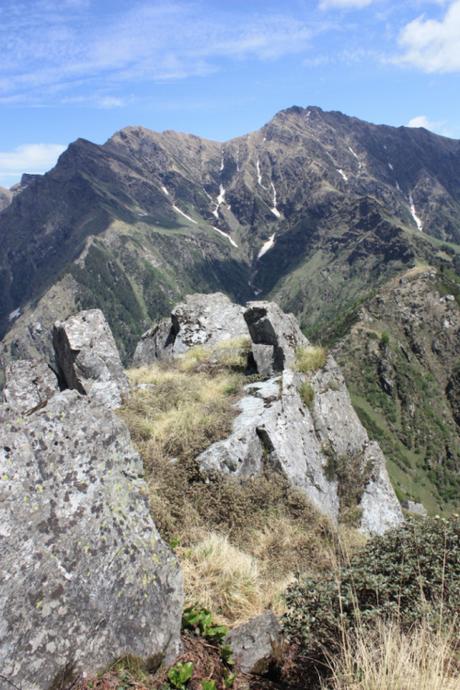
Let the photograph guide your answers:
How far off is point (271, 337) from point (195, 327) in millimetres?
7869

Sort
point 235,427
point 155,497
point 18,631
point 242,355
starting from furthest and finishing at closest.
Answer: point 242,355, point 235,427, point 155,497, point 18,631

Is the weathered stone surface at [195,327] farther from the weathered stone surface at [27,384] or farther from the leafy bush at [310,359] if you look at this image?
the weathered stone surface at [27,384]

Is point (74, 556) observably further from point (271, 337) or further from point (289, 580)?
point (271, 337)

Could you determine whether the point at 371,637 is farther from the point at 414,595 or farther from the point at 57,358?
the point at 57,358

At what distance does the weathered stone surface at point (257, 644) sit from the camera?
5645 mm

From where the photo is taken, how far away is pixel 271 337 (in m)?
17.5

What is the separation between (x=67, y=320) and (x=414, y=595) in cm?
1412

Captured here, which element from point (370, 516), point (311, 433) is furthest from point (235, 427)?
point (370, 516)

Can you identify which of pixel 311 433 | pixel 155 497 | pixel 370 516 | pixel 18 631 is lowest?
pixel 370 516

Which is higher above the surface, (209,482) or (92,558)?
(92,558)

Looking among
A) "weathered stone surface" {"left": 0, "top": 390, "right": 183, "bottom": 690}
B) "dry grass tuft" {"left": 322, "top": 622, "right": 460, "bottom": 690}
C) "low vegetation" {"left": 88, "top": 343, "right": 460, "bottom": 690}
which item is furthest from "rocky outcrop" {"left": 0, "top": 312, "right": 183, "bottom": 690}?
"dry grass tuft" {"left": 322, "top": 622, "right": 460, "bottom": 690}

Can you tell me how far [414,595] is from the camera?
19.0 feet

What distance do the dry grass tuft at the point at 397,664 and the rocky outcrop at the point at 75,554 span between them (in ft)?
6.57

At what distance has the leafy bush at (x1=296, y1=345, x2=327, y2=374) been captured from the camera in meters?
16.6
